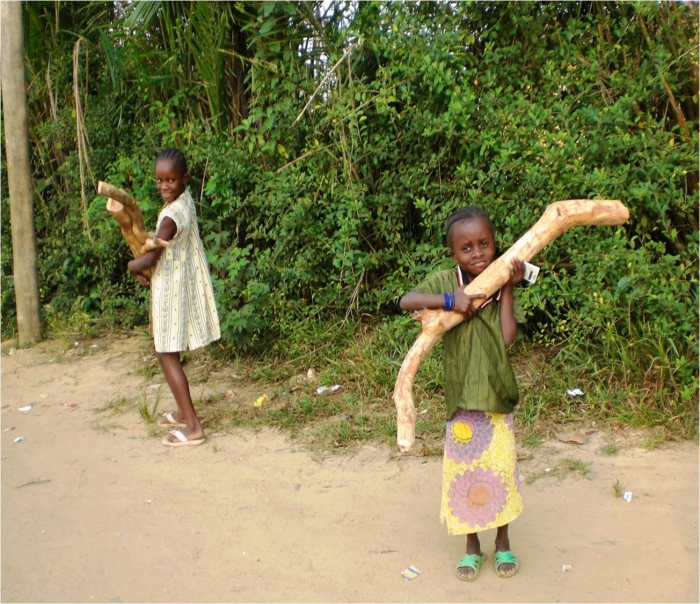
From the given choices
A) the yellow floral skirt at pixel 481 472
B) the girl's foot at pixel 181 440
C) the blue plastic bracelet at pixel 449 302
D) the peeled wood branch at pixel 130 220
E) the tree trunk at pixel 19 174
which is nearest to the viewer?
the blue plastic bracelet at pixel 449 302

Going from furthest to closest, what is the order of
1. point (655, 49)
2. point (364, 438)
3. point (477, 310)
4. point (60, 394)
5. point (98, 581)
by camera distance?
point (60, 394), point (655, 49), point (364, 438), point (98, 581), point (477, 310)

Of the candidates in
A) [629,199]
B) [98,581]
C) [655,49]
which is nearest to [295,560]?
[98,581]

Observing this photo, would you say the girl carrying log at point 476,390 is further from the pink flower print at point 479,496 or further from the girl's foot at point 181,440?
the girl's foot at point 181,440

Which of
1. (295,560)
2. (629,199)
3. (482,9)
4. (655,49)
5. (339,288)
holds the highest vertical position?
(482,9)

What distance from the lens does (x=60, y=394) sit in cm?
525

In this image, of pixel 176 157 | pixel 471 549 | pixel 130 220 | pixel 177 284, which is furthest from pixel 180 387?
pixel 471 549

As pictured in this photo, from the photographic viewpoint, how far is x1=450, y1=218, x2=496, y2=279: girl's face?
101 inches

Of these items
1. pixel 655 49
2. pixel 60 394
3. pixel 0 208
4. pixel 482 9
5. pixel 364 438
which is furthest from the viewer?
pixel 0 208

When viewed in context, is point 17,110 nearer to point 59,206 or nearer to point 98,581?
point 59,206

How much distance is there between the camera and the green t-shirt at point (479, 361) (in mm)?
2619

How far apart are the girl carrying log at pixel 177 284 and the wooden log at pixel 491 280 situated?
1914 mm

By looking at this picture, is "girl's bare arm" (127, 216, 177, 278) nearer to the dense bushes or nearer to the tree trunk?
the dense bushes

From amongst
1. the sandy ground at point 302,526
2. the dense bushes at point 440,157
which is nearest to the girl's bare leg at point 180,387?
the sandy ground at point 302,526

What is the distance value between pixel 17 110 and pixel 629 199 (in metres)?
4.83
